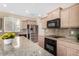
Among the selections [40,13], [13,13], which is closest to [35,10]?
[40,13]

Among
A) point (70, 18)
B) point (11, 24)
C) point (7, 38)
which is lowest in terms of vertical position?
point (7, 38)

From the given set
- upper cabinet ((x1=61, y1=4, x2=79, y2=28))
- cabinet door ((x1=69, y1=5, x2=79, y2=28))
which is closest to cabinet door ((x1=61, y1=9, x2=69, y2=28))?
upper cabinet ((x1=61, y1=4, x2=79, y2=28))

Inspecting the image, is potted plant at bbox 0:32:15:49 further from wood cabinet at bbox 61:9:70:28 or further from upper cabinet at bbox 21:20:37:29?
wood cabinet at bbox 61:9:70:28

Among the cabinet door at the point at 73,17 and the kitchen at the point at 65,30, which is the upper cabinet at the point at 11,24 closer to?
the kitchen at the point at 65,30

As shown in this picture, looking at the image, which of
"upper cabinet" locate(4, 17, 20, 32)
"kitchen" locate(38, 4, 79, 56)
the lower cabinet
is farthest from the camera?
"kitchen" locate(38, 4, 79, 56)

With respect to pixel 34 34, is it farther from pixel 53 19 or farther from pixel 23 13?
pixel 53 19

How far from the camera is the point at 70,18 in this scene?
79.7 inches

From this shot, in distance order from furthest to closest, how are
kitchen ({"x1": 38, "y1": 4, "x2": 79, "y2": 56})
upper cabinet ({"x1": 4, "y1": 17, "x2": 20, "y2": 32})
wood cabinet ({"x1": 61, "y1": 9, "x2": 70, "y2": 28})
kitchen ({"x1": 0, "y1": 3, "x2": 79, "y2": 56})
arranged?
wood cabinet ({"x1": 61, "y1": 9, "x2": 70, "y2": 28}), kitchen ({"x1": 38, "y1": 4, "x2": 79, "y2": 56}), upper cabinet ({"x1": 4, "y1": 17, "x2": 20, "y2": 32}), kitchen ({"x1": 0, "y1": 3, "x2": 79, "y2": 56})

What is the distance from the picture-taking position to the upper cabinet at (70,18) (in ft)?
6.04

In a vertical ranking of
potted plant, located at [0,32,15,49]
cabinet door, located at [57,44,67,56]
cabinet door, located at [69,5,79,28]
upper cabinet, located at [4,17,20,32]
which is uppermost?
cabinet door, located at [69,5,79,28]

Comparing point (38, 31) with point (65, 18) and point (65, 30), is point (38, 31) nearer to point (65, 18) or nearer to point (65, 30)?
point (65, 18)

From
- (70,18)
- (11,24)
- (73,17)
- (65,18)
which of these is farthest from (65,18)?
(11,24)

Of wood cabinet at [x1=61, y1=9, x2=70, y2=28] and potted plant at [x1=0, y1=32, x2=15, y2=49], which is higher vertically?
wood cabinet at [x1=61, y1=9, x2=70, y2=28]

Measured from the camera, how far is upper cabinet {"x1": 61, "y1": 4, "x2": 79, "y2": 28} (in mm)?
1842
